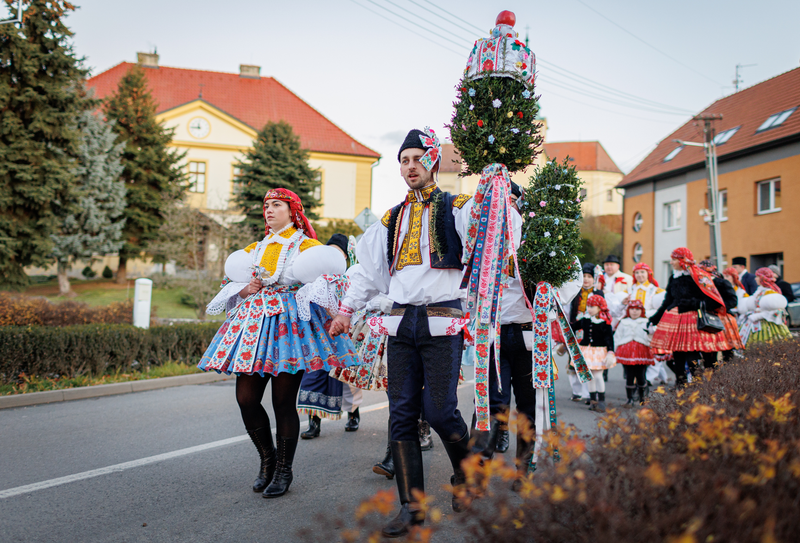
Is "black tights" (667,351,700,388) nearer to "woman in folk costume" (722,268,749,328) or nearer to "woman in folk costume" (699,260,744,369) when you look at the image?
"woman in folk costume" (699,260,744,369)

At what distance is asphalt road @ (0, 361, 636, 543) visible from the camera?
11.8 ft

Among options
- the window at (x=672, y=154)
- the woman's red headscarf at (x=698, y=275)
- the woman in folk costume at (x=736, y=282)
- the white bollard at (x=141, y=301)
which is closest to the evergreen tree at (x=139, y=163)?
the white bollard at (x=141, y=301)

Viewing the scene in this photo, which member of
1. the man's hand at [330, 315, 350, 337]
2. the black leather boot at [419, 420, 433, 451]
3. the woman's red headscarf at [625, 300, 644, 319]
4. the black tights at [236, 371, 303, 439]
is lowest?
the black leather boot at [419, 420, 433, 451]

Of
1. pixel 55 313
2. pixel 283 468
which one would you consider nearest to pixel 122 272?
pixel 55 313

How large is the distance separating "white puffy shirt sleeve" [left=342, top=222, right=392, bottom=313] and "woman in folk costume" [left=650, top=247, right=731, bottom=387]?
4.68 meters

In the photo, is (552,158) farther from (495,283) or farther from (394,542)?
(394,542)

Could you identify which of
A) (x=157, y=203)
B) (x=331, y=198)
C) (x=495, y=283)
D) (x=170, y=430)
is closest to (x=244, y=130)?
(x=331, y=198)

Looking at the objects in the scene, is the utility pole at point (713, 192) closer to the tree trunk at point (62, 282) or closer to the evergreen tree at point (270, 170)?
the evergreen tree at point (270, 170)

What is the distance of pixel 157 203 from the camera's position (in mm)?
31156

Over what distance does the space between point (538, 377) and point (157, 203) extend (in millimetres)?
29968

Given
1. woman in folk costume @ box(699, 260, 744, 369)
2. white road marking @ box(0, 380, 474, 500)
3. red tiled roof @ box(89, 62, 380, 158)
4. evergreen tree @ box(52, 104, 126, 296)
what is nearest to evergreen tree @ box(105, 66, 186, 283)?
evergreen tree @ box(52, 104, 126, 296)

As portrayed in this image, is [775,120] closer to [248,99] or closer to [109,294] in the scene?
[109,294]

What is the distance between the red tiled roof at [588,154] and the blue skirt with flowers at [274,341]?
72431mm

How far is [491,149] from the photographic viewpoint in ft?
13.6
